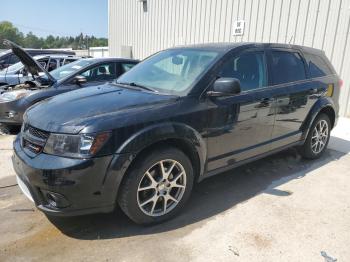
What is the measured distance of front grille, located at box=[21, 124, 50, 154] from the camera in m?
2.78

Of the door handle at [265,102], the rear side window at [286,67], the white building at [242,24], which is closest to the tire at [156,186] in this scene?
the door handle at [265,102]

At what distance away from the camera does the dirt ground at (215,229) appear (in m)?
2.75

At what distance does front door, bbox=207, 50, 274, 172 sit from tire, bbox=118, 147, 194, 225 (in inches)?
15.9

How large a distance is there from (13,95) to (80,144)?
4.12 m

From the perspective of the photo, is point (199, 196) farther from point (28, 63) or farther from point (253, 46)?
point (28, 63)

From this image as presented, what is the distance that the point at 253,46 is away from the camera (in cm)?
393

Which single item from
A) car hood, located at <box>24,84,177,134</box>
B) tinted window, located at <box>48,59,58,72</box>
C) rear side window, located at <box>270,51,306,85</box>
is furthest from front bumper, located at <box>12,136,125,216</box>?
tinted window, located at <box>48,59,58,72</box>

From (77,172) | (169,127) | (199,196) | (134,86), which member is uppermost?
(134,86)

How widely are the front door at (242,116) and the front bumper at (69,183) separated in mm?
1175

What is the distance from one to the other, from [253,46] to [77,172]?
2572 mm

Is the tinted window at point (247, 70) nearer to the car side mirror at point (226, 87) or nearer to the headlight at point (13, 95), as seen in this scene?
the car side mirror at point (226, 87)

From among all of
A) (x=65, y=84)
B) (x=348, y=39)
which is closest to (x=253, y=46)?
(x=65, y=84)

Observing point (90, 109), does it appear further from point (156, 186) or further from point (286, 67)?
point (286, 67)

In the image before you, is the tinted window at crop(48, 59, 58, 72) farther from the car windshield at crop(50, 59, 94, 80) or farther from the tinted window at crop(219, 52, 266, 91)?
the tinted window at crop(219, 52, 266, 91)
